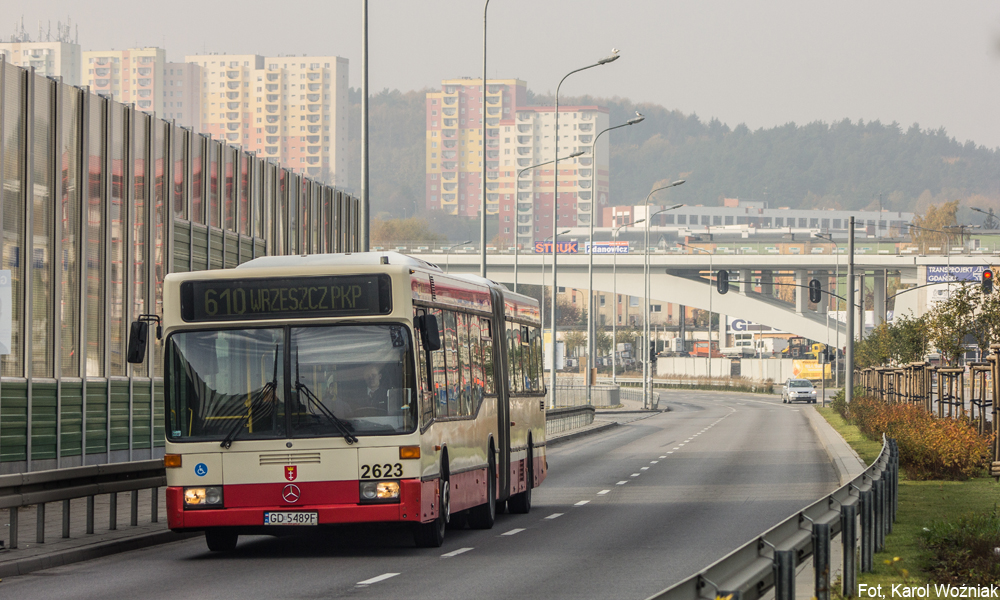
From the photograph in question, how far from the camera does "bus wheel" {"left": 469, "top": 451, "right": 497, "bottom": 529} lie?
16562mm

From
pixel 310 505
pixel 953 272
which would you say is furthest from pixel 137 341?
pixel 953 272

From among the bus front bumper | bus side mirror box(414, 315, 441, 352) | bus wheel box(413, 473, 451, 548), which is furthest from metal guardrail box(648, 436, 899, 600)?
bus wheel box(413, 473, 451, 548)

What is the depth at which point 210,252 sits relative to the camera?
26.5 metres

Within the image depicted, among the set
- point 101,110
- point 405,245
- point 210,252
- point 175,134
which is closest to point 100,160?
point 101,110

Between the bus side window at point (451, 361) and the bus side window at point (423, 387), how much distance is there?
2.98 feet

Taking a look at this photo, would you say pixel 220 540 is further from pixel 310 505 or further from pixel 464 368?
pixel 464 368

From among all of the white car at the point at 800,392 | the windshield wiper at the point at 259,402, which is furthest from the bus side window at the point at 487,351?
the white car at the point at 800,392

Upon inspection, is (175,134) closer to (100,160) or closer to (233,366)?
(100,160)

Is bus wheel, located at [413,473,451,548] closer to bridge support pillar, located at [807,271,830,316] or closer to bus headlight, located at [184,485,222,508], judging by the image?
bus headlight, located at [184,485,222,508]

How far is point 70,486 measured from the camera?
14.2 m

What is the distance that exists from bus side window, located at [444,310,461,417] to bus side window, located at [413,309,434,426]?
0.91 metres

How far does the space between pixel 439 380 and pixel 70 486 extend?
382cm

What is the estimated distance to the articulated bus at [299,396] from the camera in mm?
12945

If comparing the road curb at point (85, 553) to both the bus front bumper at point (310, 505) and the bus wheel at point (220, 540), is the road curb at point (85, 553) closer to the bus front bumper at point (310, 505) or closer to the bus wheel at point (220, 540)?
the bus wheel at point (220, 540)
